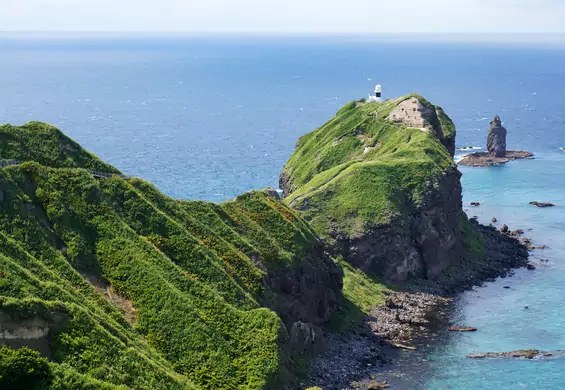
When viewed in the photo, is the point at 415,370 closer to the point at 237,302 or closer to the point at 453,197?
the point at 237,302

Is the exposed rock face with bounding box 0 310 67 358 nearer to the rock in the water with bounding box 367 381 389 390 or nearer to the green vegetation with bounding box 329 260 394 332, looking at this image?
the rock in the water with bounding box 367 381 389 390

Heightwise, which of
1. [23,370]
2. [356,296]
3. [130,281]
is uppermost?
[23,370]

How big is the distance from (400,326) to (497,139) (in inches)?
4357

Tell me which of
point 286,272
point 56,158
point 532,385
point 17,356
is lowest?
point 532,385

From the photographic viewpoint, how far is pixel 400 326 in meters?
92.1

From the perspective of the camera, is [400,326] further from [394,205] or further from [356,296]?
[394,205]

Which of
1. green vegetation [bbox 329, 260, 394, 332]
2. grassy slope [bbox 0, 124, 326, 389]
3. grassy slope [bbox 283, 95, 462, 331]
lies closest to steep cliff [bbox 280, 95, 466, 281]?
grassy slope [bbox 283, 95, 462, 331]

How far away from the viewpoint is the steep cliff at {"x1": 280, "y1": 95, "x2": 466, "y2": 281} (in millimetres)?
109812

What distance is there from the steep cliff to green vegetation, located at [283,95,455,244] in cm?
16

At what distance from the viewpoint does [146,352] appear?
201 feet

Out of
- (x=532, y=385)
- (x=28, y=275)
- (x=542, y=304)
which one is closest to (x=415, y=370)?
(x=532, y=385)

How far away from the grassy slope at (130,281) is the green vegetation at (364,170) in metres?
31.5

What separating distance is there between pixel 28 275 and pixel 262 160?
131 metres

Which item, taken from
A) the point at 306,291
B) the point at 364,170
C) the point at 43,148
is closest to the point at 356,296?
the point at 306,291
